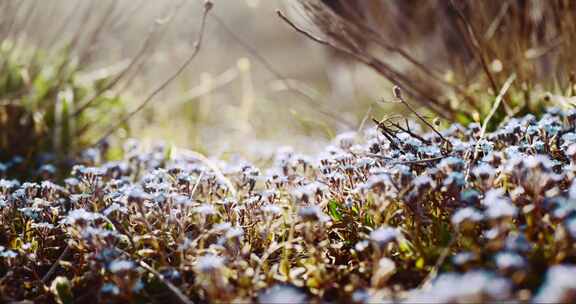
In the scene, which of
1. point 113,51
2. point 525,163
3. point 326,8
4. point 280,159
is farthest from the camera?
point 113,51

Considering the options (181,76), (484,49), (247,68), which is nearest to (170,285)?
(484,49)

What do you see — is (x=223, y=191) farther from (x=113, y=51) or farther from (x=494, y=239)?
(x=113, y=51)

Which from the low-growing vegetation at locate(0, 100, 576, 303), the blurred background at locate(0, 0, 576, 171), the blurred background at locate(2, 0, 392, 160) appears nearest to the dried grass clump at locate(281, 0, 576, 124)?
the blurred background at locate(0, 0, 576, 171)

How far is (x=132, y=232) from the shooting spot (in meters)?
1.95

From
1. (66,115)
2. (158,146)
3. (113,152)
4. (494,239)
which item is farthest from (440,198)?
(66,115)

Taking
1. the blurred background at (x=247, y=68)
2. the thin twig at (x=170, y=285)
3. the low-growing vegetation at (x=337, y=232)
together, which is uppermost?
the blurred background at (x=247, y=68)

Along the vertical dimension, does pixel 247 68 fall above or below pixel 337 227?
above

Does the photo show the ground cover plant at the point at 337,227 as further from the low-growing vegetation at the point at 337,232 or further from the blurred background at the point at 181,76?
the blurred background at the point at 181,76

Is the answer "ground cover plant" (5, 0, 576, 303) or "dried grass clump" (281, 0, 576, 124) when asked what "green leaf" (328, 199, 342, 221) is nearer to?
"ground cover plant" (5, 0, 576, 303)

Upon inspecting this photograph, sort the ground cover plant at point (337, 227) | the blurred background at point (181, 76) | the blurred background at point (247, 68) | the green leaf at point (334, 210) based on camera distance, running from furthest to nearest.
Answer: the blurred background at point (181, 76) < the blurred background at point (247, 68) < the green leaf at point (334, 210) < the ground cover plant at point (337, 227)

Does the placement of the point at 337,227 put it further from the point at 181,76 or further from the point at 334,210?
the point at 181,76

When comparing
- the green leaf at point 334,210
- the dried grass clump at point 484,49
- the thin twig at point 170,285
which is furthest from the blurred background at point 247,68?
the thin twig at point 170,285

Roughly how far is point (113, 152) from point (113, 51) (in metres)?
1.59

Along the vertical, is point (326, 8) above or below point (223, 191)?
above
